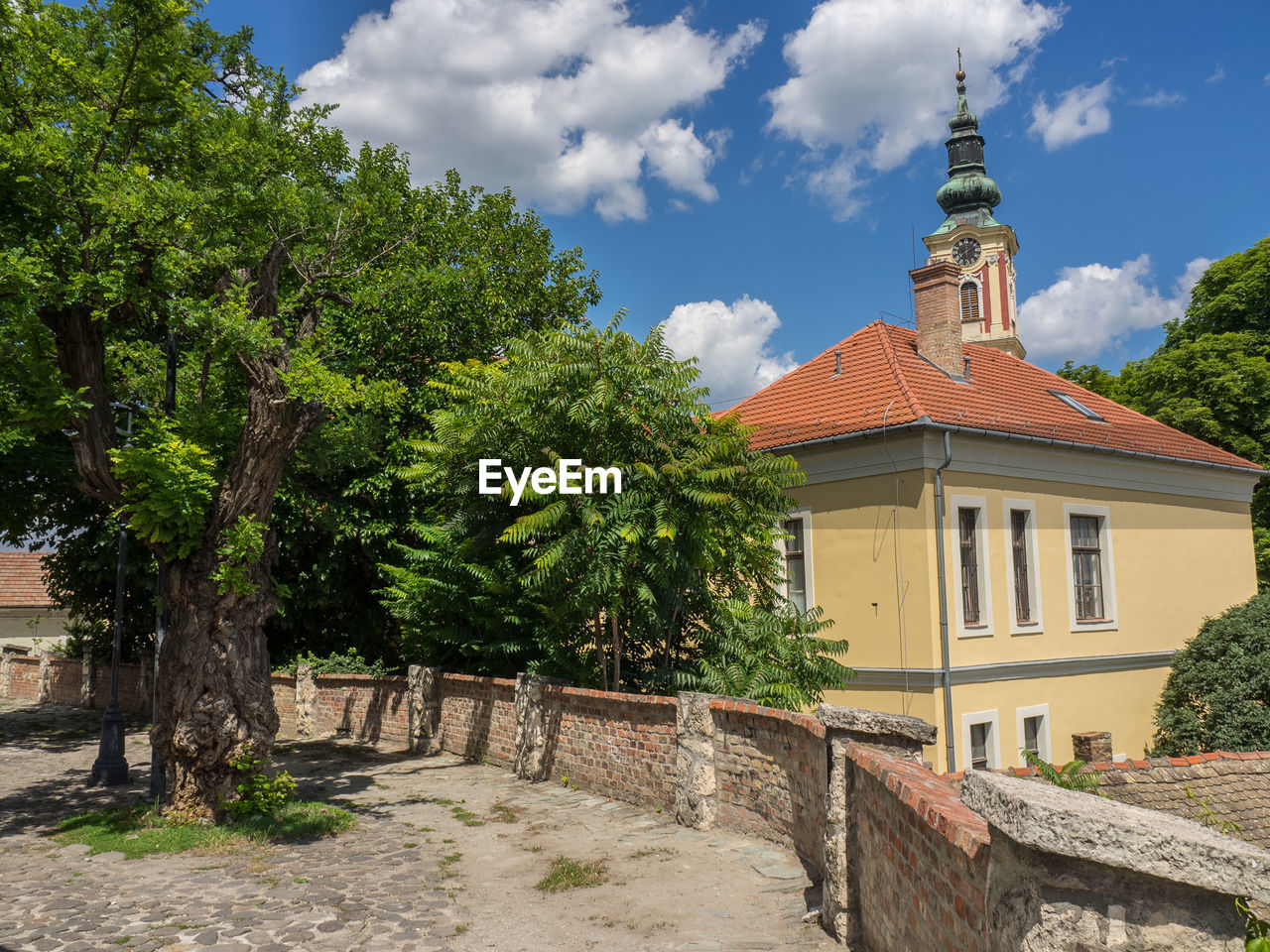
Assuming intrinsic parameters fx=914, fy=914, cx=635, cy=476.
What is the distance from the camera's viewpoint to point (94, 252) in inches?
422

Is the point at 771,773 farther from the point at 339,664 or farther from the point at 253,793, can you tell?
the point at 339,664

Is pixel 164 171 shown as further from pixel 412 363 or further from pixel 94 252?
pixel 412 363

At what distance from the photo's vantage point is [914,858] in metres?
4.93

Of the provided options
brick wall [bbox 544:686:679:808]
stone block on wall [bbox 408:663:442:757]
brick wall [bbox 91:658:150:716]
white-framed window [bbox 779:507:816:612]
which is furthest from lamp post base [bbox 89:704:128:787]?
white-framed window [bbox 779:507:816:612]

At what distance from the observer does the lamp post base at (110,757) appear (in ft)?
46.2

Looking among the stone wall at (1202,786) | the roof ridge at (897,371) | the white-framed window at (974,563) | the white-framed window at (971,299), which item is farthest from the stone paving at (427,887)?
the white-framed window at (971,299)

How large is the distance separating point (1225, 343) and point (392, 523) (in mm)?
26133

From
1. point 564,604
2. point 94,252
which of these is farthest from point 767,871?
point 94,252

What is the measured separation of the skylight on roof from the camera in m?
22.1

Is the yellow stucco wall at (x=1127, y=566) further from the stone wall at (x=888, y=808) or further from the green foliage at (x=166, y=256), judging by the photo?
the green foliage at (x=166, y=256)

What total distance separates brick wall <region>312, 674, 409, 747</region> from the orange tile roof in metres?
9.22

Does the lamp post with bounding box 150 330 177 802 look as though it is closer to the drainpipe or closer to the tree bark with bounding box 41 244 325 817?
the tree bark with bounding box 41 244 325 817

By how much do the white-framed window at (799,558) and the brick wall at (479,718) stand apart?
6.39m

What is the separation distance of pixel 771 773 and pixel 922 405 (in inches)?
398
